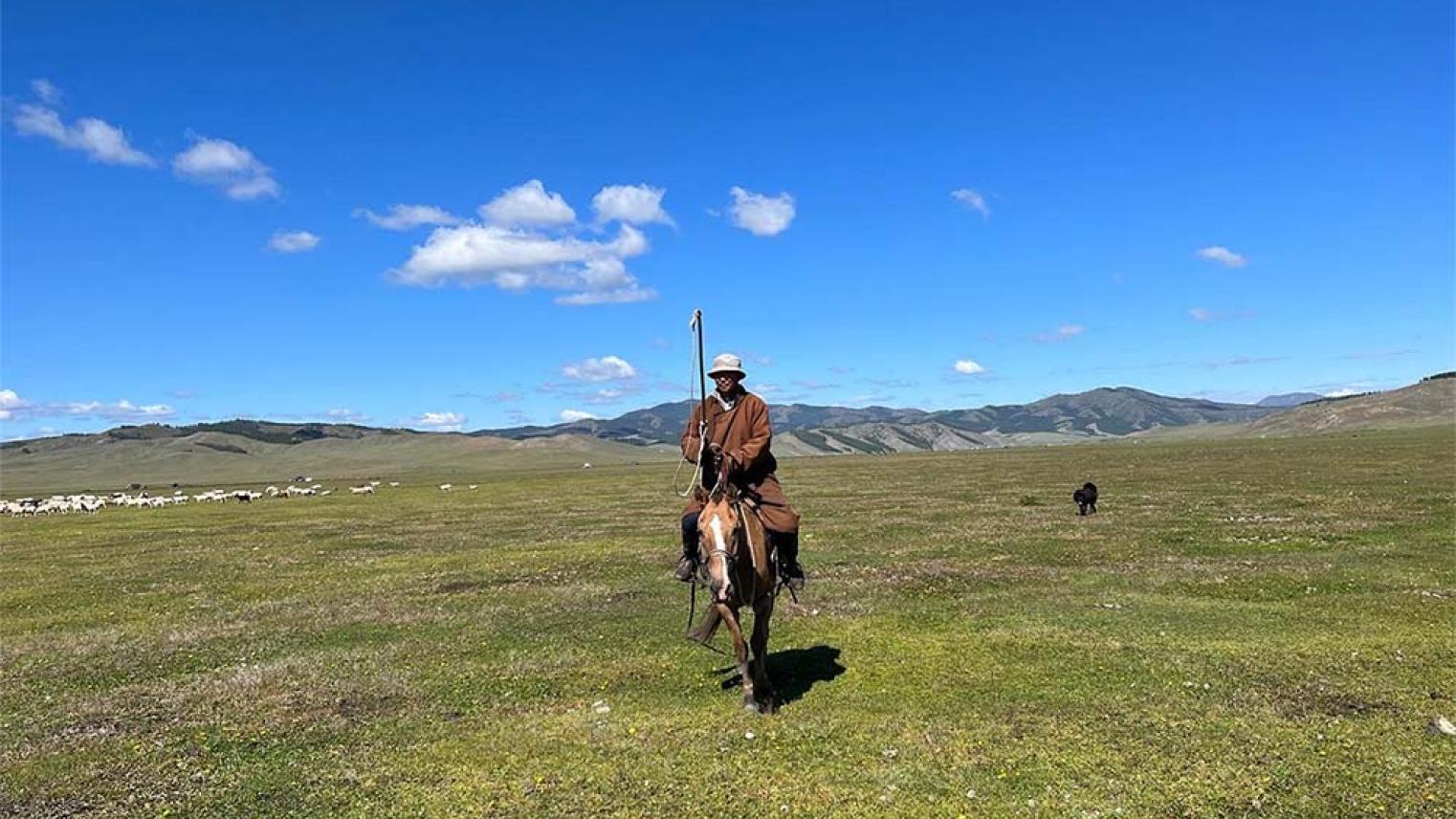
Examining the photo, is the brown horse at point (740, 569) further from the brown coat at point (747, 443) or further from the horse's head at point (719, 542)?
the brown coat at point (747, 443)

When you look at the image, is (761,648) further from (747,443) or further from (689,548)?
(747,443)

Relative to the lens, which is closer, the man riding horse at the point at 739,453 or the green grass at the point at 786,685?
the green grass at the point at 786,685

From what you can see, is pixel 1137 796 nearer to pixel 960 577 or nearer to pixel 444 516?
pixel 960 577

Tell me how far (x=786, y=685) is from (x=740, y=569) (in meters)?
2.53

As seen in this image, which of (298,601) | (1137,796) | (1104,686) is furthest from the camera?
(298,601)

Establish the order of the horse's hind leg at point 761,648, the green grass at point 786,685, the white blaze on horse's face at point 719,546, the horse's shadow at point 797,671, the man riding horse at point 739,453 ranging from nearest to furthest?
the green grass at point 786,685
the white blaze on horse's face at point 719,546
the horse's hind leg at point 761,648
the man riding horse at point 739,453
the horse's shadow at point 797,671

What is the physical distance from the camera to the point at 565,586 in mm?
21312

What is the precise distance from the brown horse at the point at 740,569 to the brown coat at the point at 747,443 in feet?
0.95

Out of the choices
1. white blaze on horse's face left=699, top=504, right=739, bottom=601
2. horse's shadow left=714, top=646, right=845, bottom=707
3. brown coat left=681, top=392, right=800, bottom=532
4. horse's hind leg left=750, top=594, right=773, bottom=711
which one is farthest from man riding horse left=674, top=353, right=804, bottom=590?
horse's shadow left=714, top=646, right=845, bottom=707

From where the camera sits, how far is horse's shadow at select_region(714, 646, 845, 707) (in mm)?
11992

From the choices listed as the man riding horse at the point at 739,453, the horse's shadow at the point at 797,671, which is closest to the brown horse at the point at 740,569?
the man riding horse at the point at 739,453

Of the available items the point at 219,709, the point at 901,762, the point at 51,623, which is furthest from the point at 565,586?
the point at 901,762

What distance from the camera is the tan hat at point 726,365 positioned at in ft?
39.0

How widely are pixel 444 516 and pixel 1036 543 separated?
111ft
